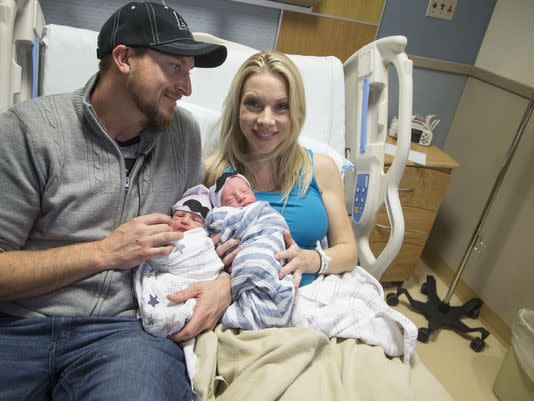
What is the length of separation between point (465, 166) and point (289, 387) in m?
2.45

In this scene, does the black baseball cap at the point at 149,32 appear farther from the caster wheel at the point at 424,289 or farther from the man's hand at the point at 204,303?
the caster wheel at the point at 424,289

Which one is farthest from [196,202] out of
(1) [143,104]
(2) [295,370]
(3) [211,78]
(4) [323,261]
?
(3) [211,78]

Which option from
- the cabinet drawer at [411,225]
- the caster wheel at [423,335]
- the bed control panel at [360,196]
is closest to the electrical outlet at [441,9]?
the cabinet drawer at [411,225]

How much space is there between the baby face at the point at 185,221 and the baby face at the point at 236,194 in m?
0.11

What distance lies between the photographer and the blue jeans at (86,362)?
40.1 inches

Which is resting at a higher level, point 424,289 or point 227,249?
point 227,249

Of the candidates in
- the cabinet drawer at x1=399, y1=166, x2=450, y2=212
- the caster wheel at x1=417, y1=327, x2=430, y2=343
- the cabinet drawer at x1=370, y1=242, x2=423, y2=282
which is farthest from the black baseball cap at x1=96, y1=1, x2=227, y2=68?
the caster wheel at x1=417, y1=327, x2=430, y2=343

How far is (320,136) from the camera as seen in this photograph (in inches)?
78.9

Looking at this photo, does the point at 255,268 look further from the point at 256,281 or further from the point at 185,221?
the point at 185,221

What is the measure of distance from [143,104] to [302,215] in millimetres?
651

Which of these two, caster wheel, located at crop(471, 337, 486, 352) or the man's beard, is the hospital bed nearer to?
the man's beard

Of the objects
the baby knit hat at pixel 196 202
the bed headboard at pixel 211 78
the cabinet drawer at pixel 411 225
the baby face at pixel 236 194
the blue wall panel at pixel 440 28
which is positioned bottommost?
the cabinet drawer at pixel 411 225

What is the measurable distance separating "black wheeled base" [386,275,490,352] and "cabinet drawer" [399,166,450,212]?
541 mm

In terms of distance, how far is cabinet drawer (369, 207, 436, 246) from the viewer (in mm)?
2539
